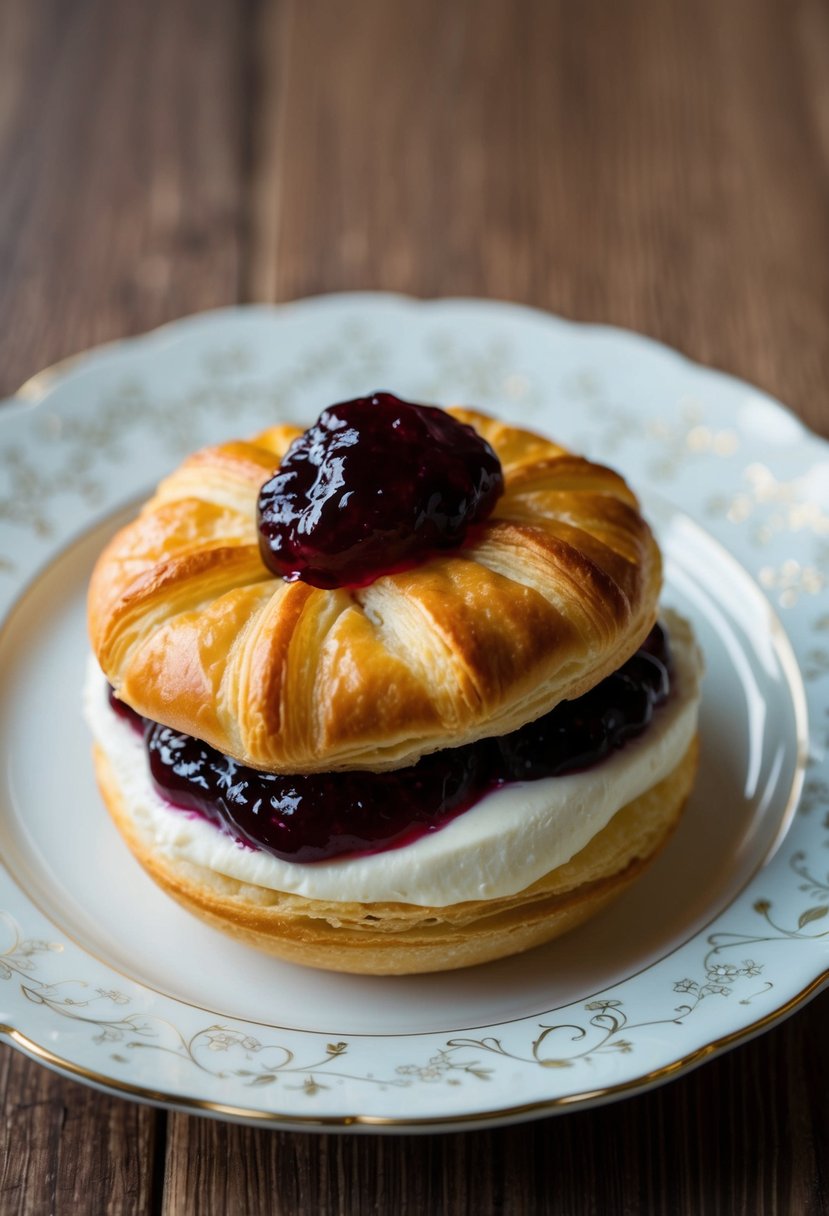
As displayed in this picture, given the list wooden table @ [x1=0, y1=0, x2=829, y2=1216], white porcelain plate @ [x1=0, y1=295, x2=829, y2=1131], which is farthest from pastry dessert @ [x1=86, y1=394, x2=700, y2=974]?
wooden table @ [x1=0, y1=0, x2=829, y2=1216]

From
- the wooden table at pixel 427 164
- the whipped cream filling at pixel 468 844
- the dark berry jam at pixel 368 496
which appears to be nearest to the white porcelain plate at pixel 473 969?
the whipped cream filling at pixel 468 844

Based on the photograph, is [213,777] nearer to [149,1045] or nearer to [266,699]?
[266,699]

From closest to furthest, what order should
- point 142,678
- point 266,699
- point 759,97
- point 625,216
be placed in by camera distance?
point 266,699 < point 142,678 < point 625,216 < point 759,97

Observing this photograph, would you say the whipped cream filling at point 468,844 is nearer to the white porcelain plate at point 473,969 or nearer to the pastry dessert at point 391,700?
the pastry dessert at point 391,700

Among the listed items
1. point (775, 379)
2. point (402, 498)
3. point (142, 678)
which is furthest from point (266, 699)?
point (775, 379)

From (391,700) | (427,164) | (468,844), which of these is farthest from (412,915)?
(427,164)

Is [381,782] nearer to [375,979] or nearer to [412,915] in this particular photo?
[412,915]

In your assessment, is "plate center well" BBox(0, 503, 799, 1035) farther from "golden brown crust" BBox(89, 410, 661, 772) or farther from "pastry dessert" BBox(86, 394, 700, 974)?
"golden brown crust" BBox(89, 410, 661, 772)
